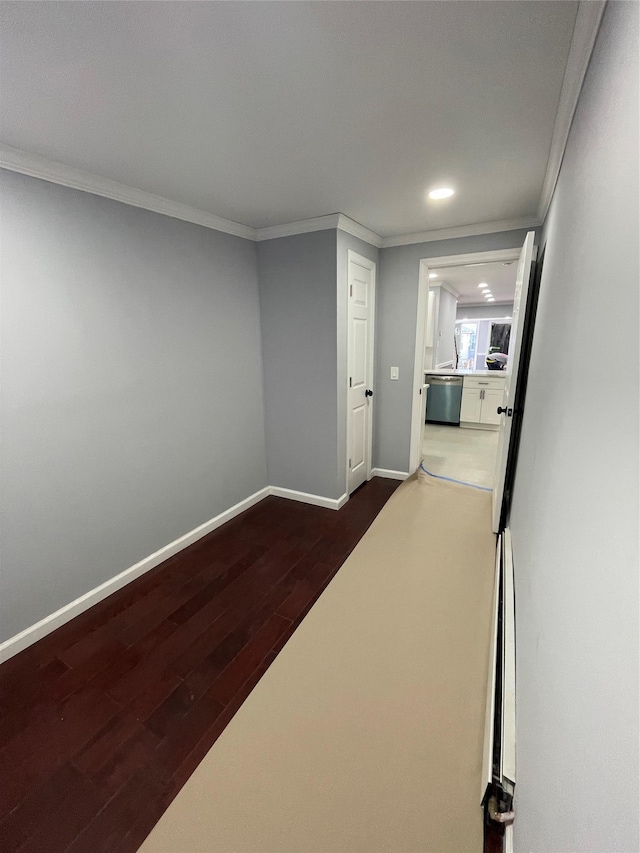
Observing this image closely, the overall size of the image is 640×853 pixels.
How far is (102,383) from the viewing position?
2.06m

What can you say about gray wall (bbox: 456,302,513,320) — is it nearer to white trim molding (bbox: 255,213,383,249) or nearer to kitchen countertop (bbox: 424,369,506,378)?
kitchen countertop (bbox: 424,369,506,378)

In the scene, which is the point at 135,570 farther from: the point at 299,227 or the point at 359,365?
the point at 299,227

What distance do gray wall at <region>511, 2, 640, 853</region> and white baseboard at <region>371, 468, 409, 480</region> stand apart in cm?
258

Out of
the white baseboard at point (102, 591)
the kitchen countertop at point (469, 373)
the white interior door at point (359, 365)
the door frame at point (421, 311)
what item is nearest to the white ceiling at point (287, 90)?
the door frame at point (421, 311)

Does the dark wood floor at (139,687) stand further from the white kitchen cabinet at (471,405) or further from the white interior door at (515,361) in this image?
the white kitchen cabinet at (471,405)

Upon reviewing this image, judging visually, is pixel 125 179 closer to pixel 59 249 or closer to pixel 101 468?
pixel 59 249

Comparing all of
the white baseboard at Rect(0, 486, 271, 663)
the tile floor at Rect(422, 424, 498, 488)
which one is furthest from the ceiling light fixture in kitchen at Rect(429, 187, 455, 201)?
the white baseboard at Rect(0, 486, 271, 663)

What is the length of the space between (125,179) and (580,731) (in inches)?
109

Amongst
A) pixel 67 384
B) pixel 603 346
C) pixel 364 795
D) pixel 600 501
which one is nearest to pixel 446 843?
pixel 364 795

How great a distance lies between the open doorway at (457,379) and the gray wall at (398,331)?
→ 72mm

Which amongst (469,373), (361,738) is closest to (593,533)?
(361,738)

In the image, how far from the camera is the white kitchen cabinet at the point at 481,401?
5.59 meters

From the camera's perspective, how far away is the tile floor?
3927mm

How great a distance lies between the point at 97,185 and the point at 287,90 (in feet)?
4.10
